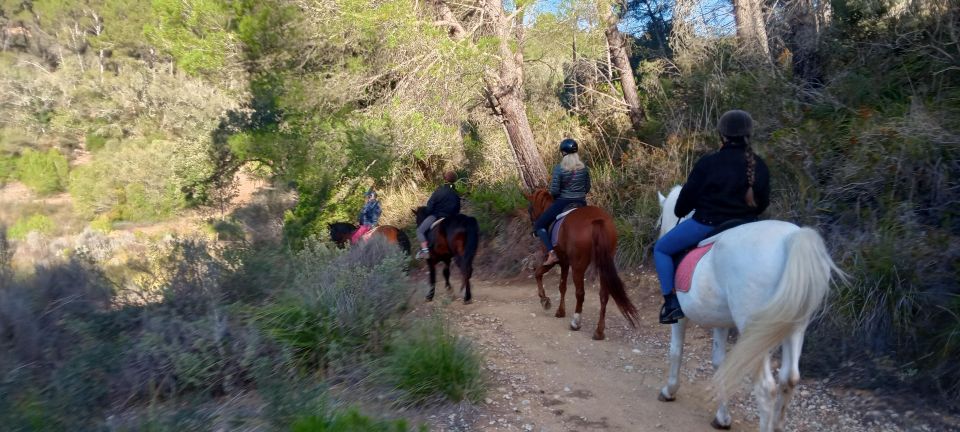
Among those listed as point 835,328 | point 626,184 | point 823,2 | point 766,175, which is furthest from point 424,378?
point 823,2

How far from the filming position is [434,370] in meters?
5.49

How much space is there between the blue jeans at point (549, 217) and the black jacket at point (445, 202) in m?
1.89

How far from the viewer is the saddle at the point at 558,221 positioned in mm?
8836

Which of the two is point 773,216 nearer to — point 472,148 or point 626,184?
point 626,184

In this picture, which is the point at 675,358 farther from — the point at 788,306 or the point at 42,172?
the point at 42,172

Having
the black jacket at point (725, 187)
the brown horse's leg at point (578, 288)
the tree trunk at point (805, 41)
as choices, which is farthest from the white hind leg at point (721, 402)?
the tree trunk at point (805, 41)

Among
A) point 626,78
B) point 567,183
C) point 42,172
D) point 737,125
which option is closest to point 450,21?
point 626,78

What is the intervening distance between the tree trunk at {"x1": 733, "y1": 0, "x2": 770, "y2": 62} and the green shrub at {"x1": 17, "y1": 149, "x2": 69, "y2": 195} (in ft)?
92.7

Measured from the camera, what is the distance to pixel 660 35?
17.0 m

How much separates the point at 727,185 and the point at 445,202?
6.19 m

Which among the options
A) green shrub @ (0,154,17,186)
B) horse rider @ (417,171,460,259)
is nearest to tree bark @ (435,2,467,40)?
horse rider @ (417,171,460,259)

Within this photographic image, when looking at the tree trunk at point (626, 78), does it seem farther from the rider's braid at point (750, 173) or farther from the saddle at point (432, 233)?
the rider's braid at point (750, 173)

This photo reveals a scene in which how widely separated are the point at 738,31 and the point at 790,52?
3.25 ft

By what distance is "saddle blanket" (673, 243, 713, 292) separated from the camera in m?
5.07
